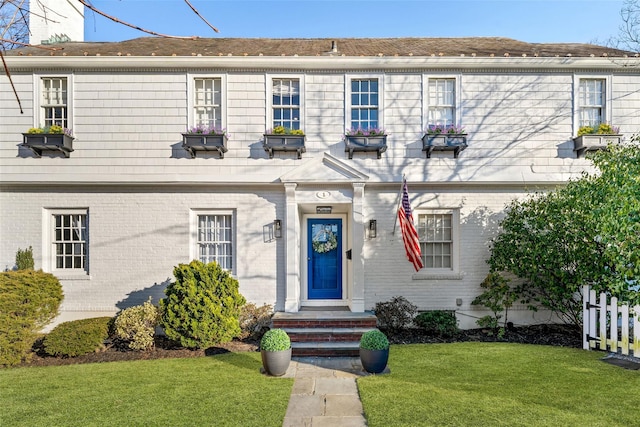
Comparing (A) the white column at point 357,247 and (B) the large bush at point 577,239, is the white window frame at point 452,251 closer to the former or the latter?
(B) the large bush at point 577,239

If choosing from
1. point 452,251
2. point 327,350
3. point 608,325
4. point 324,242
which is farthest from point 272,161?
point 608,325

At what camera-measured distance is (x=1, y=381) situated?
5.99 m

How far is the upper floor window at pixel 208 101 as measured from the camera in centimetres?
884

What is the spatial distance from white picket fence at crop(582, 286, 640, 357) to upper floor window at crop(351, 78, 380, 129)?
596cm

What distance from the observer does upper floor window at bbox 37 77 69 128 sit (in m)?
8.74

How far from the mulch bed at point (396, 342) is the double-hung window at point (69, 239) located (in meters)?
2.01

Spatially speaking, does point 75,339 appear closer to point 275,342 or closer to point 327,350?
point 275,342

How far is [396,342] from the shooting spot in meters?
7.81

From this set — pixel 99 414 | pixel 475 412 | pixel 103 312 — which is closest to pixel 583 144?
pixel 475 412

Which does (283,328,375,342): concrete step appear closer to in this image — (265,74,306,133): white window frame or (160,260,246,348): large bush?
(160,260,246,348): large bush

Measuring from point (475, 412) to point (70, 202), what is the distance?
380 inches

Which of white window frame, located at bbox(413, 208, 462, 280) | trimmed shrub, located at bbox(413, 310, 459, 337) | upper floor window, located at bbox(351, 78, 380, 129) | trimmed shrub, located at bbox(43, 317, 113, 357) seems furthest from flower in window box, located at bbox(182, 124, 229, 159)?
trimmed shrub, located at bbox(413, 310, 459, 337)

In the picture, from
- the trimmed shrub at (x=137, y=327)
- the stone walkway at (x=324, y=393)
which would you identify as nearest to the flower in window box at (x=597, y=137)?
the stone walkway at (x=324, y=393)

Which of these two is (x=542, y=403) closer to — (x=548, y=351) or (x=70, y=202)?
(x=548, y=351)
